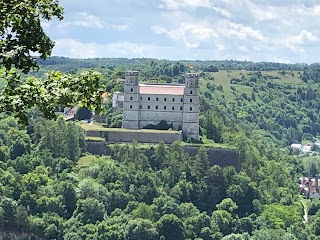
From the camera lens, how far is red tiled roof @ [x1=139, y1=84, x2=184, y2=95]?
84.6 metres

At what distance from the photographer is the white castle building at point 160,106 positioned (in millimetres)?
83562

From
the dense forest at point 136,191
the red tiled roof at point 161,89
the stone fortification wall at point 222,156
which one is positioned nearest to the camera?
A: the dense forest at point 136,191

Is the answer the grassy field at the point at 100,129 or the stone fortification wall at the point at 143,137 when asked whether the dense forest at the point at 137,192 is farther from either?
the grassy field at the point at 100,129

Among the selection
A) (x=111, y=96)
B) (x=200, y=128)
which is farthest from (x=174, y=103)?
(x=111, y=96)

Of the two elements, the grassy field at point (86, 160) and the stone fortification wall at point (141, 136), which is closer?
the grassy field at point (86, 160)

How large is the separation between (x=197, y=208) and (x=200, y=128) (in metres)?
12.0

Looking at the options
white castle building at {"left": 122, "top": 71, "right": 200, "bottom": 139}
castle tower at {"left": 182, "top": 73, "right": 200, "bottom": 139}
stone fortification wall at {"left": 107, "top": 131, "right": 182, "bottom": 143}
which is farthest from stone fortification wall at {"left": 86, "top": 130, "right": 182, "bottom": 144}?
white castle building at {"left": 122, "top": 71, "right": 200, "bottom": 139}

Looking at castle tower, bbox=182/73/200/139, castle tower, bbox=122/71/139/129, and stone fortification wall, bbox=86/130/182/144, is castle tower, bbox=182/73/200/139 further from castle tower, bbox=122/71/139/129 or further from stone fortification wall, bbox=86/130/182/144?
castle tower, bbox=122/71/139/129

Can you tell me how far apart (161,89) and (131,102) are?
13.2ft

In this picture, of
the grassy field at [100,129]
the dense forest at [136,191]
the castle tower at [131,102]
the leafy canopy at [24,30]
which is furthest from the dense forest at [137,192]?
the leafy canopy at [24,30]

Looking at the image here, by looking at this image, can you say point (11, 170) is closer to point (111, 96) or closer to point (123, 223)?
point (123, 223)

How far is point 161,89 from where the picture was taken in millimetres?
86062

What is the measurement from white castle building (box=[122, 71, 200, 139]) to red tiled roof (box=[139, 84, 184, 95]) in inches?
4.3

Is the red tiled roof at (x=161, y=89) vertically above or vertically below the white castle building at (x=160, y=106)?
above
